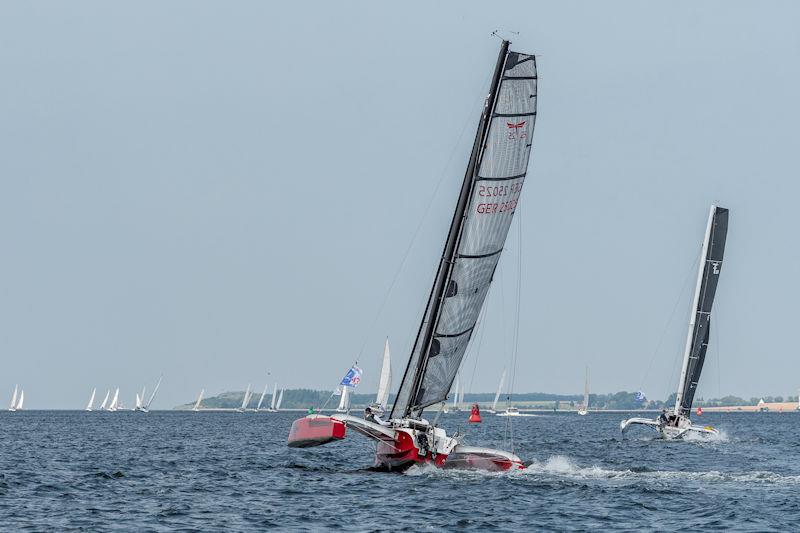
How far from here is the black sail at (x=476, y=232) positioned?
3694 cm

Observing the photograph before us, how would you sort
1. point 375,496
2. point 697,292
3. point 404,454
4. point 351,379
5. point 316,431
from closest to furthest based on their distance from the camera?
point 375,496 < point 316,431 < point 404,454 < point 697,292 < point 351,379

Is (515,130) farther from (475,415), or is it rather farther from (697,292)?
Result: (475,415)

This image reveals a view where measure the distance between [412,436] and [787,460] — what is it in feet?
77.2

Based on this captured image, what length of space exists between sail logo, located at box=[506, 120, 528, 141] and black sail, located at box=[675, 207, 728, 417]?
43.3m

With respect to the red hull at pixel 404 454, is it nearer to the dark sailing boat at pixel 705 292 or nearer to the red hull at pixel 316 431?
the red hull at pixel 316 431

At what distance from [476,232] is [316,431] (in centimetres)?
786

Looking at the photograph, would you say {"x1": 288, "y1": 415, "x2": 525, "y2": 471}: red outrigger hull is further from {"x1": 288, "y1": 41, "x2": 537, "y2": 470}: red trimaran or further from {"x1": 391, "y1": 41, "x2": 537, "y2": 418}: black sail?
{"x1": 391, "y1": 41, "x2": 537, "y2": 418}: black sail

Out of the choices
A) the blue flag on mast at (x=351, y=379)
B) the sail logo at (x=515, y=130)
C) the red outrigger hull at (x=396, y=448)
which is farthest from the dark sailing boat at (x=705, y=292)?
the sail logo at (x=515, y=130)

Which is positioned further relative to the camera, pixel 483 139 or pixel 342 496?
pixel 483 139

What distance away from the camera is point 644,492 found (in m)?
35.1

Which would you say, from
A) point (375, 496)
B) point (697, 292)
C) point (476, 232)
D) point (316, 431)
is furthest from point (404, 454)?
point (697, 292)

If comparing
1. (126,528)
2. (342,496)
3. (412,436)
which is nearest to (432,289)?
(412,436)

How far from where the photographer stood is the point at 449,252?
38.1 m

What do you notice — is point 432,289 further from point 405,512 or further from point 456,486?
point 405,512
